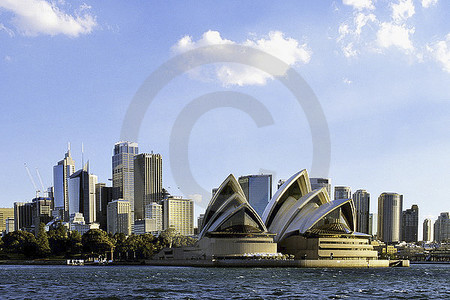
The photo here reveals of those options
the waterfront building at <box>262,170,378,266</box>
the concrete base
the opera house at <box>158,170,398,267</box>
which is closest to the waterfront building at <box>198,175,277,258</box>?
the opera house at <box>158,170,398,267</box>

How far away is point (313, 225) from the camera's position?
150250mm

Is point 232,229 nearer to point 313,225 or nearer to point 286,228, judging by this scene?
point 286,228

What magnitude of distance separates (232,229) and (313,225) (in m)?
21.6

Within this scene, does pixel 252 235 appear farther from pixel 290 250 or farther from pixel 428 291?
pixel 428 291

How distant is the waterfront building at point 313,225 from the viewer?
151 meters

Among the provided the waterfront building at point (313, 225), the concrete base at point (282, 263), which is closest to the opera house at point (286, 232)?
the waterfront building at point (313, 225)

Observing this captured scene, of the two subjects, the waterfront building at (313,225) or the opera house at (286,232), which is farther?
the waterfront building at (313,225)

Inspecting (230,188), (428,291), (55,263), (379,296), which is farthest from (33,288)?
(55,263)

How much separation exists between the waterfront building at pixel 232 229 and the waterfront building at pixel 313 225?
851 centimetres

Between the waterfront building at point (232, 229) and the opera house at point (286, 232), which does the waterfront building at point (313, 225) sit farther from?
the waterfront building at point (232, 229)

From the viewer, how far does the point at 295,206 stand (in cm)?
15950

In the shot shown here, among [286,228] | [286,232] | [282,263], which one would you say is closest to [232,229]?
[286,232]

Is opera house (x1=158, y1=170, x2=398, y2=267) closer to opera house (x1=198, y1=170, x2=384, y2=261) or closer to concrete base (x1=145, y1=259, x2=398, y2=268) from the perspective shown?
opera house (x1=198, y1=170, x2=384, y2=261)

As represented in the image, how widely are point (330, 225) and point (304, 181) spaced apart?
16648 millimetres
